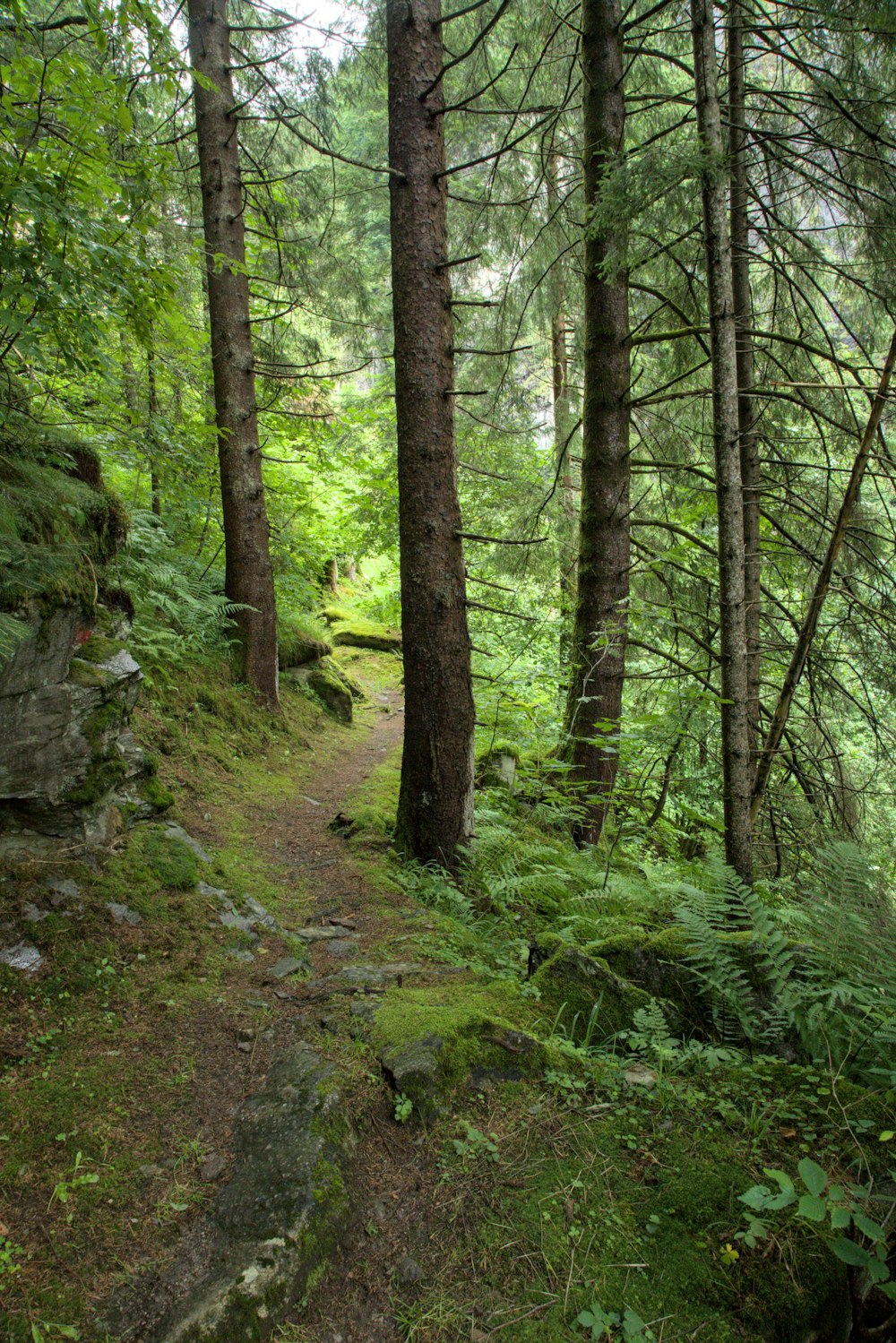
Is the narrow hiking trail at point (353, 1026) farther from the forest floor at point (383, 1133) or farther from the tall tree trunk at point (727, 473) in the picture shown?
the tall tree trunk at point (727, 473)

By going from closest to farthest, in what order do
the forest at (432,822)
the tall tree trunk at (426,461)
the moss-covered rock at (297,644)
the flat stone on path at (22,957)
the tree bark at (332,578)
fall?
1. the forest at (432,822)
2. the flat stone on path at (22,957)
3. the tall tree trunk at (426,461)
4. the moss-covered rock at (297,644)
5. the tree bark at (332,578)

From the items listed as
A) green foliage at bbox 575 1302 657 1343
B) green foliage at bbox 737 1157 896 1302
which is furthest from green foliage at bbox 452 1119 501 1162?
green foliage at bbox 737 1157 896 1302

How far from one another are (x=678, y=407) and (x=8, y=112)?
6617 millimetres

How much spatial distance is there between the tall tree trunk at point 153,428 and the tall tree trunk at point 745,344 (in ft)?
15.2

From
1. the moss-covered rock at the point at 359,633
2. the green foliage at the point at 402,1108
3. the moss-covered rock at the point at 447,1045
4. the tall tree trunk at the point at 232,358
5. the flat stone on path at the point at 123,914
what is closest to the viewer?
the green foliage at the point at 402,1108

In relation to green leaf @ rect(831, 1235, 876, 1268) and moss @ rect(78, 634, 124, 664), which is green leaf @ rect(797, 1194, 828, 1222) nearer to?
green leaf @ rect(831, 1235, 876, 1268)

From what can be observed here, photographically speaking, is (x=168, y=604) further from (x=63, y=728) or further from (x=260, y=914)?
(x=260, y=914)

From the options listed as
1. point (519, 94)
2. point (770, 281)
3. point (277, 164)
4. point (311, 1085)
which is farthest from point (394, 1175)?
point (277, 164)

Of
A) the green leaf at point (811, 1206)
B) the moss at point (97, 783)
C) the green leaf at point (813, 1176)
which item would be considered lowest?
the green leaf at point (811, 1206)

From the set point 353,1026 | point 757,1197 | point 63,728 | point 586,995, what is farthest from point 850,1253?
point 63,728

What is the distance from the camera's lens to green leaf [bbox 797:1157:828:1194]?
1467mm

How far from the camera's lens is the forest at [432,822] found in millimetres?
1932

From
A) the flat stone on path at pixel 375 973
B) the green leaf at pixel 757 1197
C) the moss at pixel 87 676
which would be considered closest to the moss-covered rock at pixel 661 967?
the flat stone on path at pixel 375 973

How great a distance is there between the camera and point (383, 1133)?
240 cm
